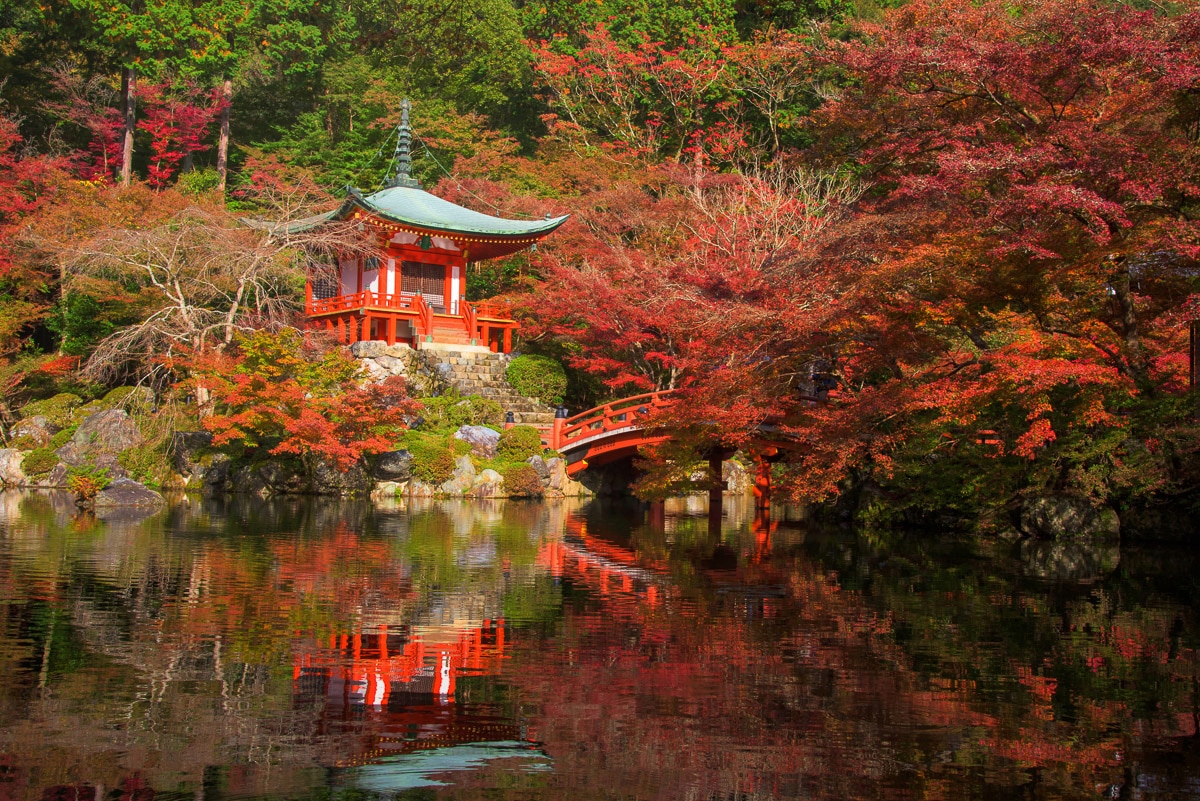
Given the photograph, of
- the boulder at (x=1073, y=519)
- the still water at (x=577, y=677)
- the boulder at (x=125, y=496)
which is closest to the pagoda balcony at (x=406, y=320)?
the boulder at (x=125, y=496)

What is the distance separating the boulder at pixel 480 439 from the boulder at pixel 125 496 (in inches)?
255

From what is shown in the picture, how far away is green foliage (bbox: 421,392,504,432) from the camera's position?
2522cm

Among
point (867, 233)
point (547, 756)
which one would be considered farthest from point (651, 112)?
point (547, 756)

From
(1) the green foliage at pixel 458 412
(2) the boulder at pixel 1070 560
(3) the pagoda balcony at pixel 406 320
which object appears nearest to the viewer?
(2) the boulder at pixel 1070 560

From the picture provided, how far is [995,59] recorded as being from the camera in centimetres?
1435

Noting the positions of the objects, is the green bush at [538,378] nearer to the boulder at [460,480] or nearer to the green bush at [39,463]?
the boulder at [460,480]

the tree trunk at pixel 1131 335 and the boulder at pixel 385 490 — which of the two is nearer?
the tree trunk at pixel 1131 335

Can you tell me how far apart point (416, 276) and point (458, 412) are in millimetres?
5532

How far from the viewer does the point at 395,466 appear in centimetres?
2339

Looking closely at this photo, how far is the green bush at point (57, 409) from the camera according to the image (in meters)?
25.7

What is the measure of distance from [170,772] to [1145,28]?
1341cm

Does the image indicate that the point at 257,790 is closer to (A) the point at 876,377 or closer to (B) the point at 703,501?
(A) the point at 876,377

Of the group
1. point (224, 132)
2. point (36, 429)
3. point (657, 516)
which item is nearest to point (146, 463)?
point (36, 429)

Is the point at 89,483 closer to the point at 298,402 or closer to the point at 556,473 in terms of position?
the point at 298,402
